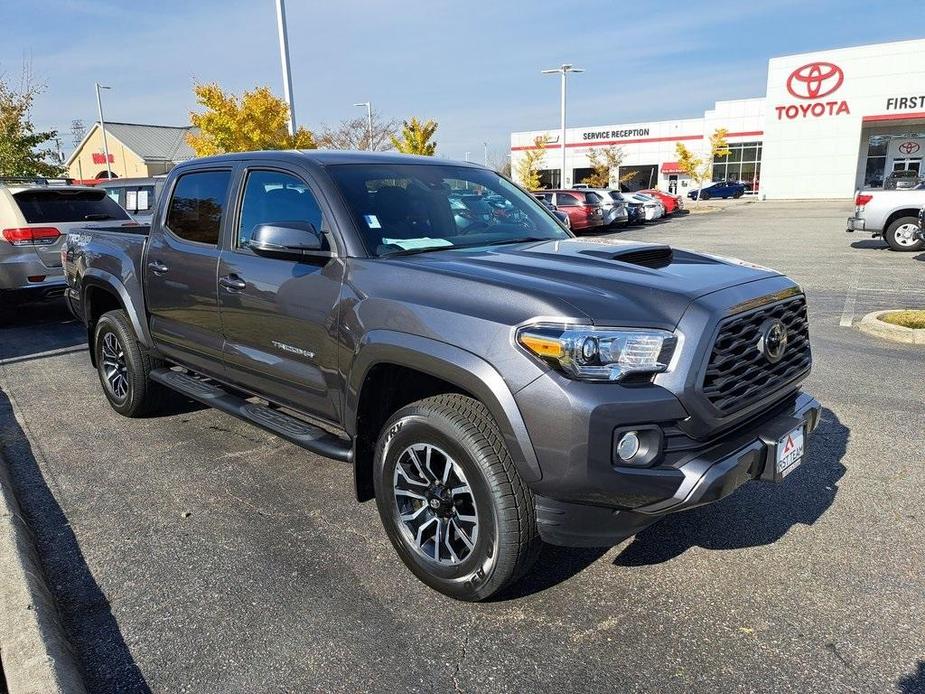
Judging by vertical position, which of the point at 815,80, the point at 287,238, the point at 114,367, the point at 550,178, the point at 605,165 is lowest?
the point at 114,367

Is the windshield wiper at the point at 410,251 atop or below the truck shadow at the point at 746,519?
atop

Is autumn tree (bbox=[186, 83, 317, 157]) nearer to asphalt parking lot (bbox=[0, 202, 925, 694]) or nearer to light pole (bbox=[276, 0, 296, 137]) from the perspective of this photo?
light pole (bbox=[276, 0, 296, 137])

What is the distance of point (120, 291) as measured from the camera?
5047 millimetres

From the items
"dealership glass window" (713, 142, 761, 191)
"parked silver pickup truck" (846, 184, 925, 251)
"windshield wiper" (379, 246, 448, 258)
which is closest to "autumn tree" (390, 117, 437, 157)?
"parked silver pickup truck" (846, 184, 925, 251)

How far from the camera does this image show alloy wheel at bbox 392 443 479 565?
2.82 meters

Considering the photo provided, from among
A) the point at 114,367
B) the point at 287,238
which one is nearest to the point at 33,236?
the point at 114,367

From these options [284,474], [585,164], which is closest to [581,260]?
[284,474]

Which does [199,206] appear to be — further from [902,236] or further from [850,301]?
[902,236]

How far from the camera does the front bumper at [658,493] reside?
94.9 inches

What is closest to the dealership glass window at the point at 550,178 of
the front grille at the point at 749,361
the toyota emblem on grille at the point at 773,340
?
the front grille at the point at 749,361

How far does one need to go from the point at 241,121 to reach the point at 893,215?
17.5 meters

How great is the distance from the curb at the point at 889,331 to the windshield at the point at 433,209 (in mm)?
4837

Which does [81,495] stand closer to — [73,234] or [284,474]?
[284,474]

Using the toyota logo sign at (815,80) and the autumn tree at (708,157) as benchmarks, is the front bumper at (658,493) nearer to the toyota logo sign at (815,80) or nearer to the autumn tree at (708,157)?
the toyota logo sign at (815,80)
